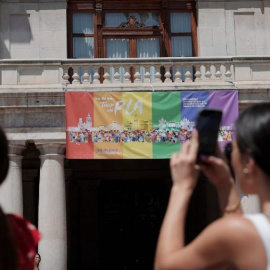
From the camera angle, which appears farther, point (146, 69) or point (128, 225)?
point (128, 225)

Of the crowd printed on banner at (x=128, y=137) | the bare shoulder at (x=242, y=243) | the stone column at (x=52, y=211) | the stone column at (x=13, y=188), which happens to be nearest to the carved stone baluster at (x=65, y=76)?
the crowd printed on banner at (x=128, y=137)

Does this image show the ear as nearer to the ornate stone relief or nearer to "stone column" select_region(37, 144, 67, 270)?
"stone column" select_region(37, 144, 67, 270)

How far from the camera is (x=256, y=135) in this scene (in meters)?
3.60

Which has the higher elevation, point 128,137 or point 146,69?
point 146,69

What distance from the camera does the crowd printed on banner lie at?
19.5 metres

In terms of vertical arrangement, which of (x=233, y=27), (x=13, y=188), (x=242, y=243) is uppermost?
(x=233, y=27)

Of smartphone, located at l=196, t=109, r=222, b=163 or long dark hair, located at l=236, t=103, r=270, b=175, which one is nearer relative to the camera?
long dark hair, located at l=236, t=103, r=270, b=175

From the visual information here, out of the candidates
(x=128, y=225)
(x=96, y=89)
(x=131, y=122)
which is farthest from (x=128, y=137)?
(x=128, y=225)

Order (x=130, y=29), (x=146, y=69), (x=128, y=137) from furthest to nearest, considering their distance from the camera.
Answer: (x=130, y=29), (x=146, y=69), (x=128, y=137)

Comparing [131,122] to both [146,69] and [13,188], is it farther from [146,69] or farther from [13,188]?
[13,188]

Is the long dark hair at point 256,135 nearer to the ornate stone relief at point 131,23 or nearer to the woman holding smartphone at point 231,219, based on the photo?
the woman holding smartphone at point 231,219

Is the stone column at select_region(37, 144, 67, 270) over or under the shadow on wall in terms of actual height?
under

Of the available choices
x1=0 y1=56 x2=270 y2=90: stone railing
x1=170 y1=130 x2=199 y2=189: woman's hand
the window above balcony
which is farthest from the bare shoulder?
the window above balcony

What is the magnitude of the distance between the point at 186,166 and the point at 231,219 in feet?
1.51
